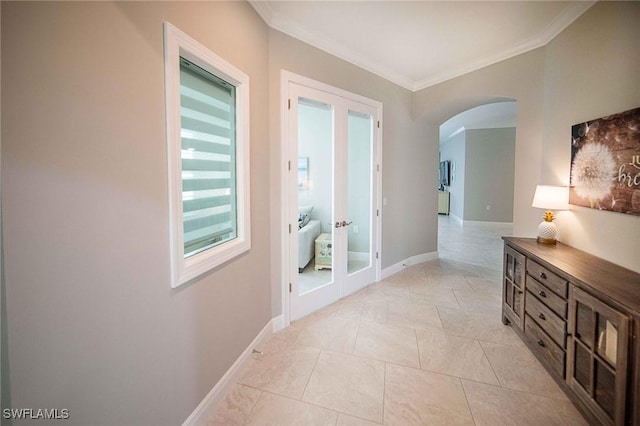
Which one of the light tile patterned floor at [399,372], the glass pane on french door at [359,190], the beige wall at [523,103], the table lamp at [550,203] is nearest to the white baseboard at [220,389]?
the light tile patterned floor at [399,372]

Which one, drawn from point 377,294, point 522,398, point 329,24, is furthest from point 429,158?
point 522,398

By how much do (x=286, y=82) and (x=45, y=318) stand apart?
2.42 m

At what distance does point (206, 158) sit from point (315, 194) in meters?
1.57

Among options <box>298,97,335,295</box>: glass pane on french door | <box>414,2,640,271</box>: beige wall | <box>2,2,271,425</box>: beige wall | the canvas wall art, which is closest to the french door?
<box>298,97,335,295</box>: glass pane on french door

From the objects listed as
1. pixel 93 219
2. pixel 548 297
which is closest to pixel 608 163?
pixel 548 297

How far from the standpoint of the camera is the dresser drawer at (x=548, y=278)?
1.89m

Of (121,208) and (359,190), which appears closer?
(121,208)

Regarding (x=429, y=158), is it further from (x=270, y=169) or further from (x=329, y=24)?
(x=270, y=169)

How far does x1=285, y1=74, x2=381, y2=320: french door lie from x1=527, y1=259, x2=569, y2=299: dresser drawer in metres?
1.82

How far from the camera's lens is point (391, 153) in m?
4.14

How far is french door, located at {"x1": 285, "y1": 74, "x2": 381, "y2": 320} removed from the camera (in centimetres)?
289

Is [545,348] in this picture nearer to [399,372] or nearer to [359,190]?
[399,372]

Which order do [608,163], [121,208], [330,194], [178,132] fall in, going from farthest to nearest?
[330,194], [608,163], [178,132], [121,208]

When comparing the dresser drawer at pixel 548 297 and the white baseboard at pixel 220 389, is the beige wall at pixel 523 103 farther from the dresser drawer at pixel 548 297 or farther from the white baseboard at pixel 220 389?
the white baseboard at pixel 220 389
